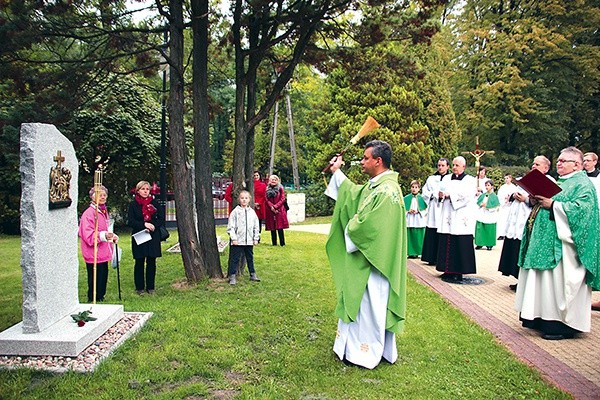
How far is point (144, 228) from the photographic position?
746 centimetres

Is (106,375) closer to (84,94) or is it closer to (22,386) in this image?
(22,386)

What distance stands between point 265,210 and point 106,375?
914cm

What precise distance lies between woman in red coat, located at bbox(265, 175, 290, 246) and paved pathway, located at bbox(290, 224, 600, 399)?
4444mm

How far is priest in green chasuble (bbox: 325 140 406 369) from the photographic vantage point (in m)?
4.74

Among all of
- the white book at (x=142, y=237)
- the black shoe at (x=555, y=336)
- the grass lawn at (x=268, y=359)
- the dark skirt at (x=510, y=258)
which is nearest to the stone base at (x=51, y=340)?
the grass lawn at (x=268, y=359)

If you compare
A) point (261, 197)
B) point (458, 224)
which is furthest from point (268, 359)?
point (261, 197)

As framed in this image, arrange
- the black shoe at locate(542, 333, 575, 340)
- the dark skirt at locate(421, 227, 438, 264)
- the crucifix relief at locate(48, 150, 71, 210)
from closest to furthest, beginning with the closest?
the crucifix relief at locate(48, 150, 71, 210) → the black shoe at locate(542, 333, 575, 340) → the dark skirt at locate(421, 227, 438, 264)

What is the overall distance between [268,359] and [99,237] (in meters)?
3.23

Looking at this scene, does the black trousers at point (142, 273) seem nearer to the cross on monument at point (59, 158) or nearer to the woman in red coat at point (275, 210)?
the cross on monument at point (59, 158)

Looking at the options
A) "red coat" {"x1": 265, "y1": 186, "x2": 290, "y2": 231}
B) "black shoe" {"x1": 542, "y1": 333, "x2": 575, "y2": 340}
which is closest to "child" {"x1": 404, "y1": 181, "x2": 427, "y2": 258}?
"red coat" {"x1": 265, "y1": 186, "x2": 290, "y2": 231}

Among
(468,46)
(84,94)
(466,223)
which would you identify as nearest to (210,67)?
(84,94)

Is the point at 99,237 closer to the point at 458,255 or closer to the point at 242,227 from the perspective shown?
the point at 242,227

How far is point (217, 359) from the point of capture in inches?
194

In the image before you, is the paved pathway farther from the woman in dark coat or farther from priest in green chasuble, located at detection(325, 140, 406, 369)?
the woman in dark coat
